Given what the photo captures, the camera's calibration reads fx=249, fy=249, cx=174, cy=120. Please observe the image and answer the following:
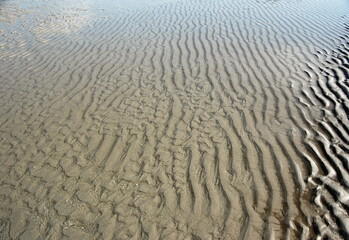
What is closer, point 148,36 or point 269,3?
point 148,36

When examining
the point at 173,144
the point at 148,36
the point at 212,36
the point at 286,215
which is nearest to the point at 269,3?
the point at 212,36

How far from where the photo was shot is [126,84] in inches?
277

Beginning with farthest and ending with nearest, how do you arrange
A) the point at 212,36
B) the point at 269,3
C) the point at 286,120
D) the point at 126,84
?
the point at 269,3, the point at 212,36, the point at 126,84, the point at 286,120

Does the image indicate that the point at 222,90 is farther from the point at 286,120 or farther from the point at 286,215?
the point at 286,215

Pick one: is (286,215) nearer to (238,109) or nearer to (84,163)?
(238,109)

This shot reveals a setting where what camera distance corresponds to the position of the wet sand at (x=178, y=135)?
A: 3.67 m

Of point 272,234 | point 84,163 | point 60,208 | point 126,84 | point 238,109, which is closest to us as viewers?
point 272,234

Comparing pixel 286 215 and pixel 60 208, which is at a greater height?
pixel 286 215

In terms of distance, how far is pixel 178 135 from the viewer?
5.14m

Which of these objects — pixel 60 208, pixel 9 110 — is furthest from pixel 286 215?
pixel 9 110

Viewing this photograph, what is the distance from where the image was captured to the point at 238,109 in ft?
18.7

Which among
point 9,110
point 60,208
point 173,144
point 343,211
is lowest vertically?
point 9,110

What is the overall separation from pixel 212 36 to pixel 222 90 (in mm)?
4162

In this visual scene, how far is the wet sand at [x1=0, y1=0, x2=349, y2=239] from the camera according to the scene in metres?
3.67
